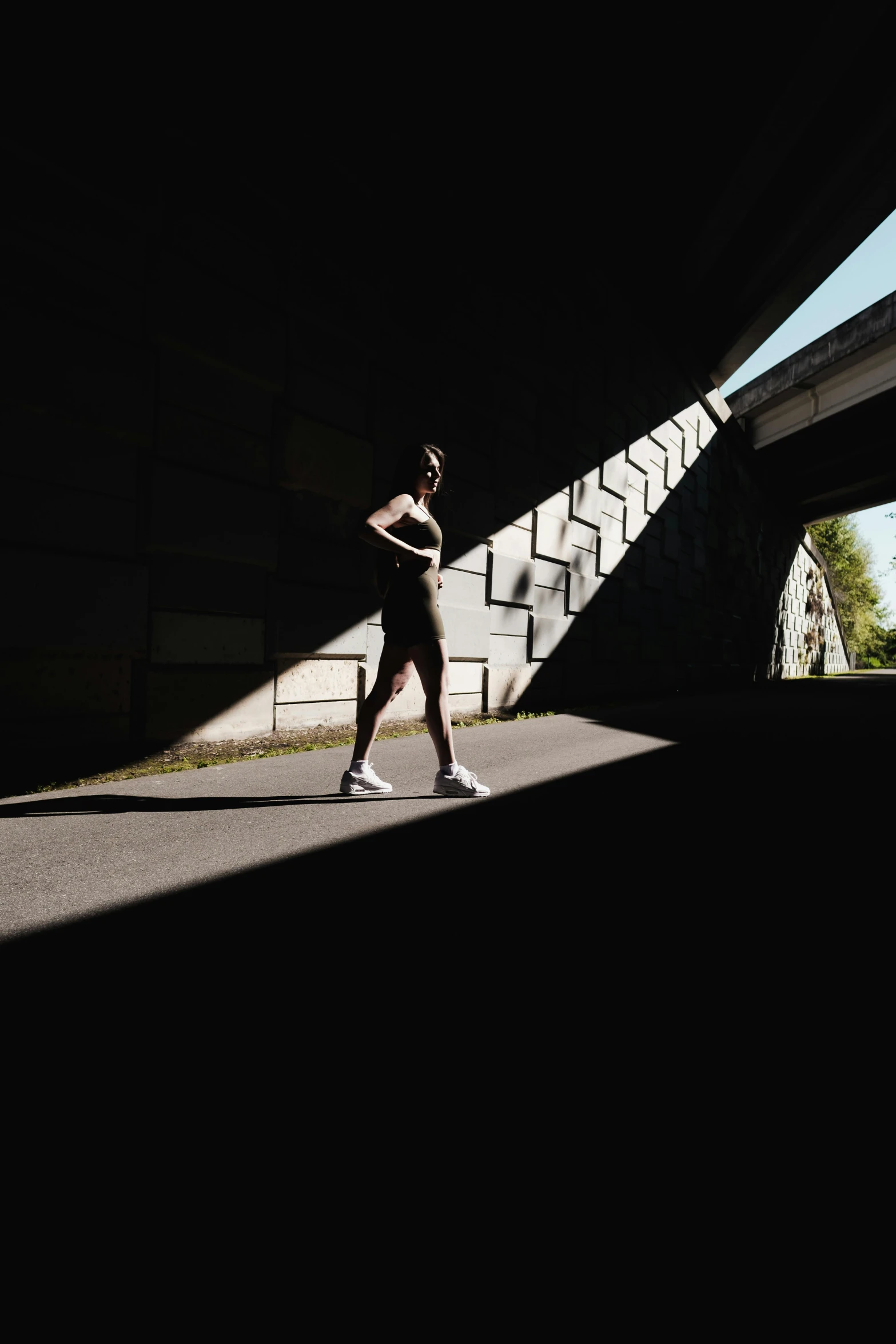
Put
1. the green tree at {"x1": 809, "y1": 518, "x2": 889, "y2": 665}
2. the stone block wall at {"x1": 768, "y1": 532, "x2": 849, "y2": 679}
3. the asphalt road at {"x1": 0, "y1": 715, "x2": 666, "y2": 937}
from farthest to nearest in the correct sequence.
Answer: the green tree at {"x1": 809, "y1": 518, "x2": 889, "y2": 665} < the stone block wall at {"x1": 768, "y1": 532, "x2": 849, "y2": 679} < the asphalt road at {"x1": 0, "y1": 715, "x2": 666, "y2": 937}

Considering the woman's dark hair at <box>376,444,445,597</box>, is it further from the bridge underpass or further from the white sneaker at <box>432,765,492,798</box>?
the bridge underpass

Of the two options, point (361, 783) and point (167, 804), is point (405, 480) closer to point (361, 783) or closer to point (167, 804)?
point (361, 783)

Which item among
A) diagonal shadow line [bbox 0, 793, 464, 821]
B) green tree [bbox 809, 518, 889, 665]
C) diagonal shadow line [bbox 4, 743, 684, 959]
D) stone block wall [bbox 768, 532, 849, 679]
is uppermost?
green tree [bbox 809, 518, 889, 665]

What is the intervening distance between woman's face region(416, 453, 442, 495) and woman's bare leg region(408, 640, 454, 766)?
0.76 meters

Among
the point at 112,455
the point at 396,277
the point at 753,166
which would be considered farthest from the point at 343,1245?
the point at 753,166

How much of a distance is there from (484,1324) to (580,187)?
9982 millimetres

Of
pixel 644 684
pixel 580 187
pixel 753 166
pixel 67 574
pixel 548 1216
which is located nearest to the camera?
pixel 548 1216

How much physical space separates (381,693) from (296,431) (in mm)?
2363

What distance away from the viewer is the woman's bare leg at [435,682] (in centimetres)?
308

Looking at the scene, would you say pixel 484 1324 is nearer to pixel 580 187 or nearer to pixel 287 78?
pixel 287 78

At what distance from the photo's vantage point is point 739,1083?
1.11 m

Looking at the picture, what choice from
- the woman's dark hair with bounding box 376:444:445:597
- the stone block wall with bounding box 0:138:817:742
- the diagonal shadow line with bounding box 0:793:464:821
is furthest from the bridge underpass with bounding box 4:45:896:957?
the woman's dark hair with bounding box 376:444:445:597

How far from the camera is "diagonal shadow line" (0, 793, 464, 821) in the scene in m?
2.75

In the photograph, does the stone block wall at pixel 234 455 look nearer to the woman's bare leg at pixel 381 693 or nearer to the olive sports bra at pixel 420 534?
the woman's bare leg at pixel 381 693
